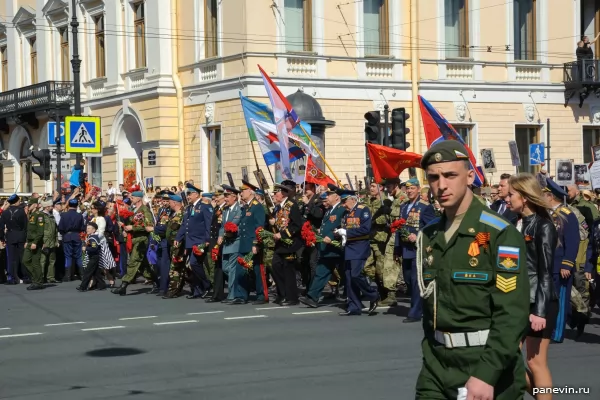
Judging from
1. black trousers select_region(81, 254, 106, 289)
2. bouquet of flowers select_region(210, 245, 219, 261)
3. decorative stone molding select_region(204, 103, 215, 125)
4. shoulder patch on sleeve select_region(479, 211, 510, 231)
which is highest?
decorative stone molding select_region(204, 103, 215, 125)

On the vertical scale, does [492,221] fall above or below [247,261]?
above

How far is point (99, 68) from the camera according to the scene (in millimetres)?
38875

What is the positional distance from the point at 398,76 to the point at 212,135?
6.09 meters

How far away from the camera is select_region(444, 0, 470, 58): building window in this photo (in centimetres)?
3512

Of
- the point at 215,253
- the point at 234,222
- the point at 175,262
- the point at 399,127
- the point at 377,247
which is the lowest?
the point at 175,262

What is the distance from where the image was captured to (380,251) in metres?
16.0

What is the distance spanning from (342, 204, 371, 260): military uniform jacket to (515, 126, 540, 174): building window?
22267 mm

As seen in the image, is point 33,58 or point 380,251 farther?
point 33,58

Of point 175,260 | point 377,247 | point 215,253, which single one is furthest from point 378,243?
point 175,260

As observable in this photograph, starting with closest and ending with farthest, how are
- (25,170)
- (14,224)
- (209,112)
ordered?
(14,224), (209,112), (25,170)

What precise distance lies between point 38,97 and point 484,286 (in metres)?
38.1

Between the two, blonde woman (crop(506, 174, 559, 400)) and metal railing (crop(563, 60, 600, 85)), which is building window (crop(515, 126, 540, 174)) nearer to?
metal railing (crop(563, 60, 600, 85))

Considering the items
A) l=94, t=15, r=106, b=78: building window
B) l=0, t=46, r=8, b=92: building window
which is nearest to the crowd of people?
l=94, t=15, r=106, b=78: building window

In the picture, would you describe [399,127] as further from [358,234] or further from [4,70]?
[4,70]
